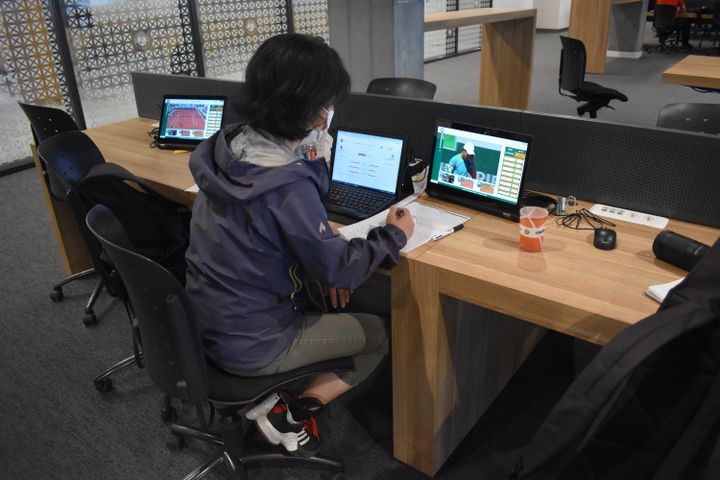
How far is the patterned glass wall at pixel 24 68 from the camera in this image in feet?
15.0

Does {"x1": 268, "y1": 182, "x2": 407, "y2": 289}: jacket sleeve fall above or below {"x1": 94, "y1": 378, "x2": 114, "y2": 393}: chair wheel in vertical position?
above

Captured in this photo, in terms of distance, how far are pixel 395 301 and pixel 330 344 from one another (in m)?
0.22

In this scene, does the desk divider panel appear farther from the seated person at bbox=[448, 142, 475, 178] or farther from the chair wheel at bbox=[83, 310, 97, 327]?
the chair wheel at bbox=[83, 310, 97, 327]

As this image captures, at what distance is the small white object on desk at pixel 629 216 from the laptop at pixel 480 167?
0.28 m

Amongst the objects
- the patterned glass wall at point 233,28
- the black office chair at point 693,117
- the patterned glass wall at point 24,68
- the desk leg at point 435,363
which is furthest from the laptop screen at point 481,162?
the patterned glass wall at point 233,28

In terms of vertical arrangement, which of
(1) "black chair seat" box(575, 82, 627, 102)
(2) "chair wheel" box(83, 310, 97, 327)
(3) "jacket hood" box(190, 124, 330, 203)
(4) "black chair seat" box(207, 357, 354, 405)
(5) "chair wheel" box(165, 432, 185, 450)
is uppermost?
(3) "jacket hood" box(190, 124, 330, 203)

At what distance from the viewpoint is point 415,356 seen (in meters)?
1.73

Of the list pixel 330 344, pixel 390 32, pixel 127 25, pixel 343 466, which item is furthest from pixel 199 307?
pixel 127 25

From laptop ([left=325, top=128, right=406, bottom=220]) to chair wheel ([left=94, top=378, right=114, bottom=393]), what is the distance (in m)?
1.10

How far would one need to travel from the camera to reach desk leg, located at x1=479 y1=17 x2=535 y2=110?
5945 millimetres

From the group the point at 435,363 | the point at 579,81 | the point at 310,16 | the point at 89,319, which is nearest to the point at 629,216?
the point at 435,363

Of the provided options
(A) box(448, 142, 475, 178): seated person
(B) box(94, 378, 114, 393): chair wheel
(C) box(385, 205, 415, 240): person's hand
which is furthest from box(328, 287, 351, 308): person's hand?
(B) box(94, 378, 114, 393): chair wheel

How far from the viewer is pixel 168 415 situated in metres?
2.07

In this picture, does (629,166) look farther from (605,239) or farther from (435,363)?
(435,363)
